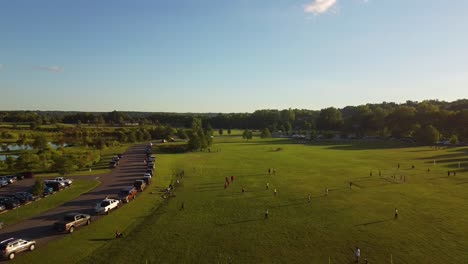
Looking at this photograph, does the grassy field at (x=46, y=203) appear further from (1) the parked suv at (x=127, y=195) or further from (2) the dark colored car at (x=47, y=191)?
(1) the parked suv at (x=127, y=195)

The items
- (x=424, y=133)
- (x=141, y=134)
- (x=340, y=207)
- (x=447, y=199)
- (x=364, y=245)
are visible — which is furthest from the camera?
(x=141, y=134)

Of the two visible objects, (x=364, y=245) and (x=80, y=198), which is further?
(x=80, y=198)

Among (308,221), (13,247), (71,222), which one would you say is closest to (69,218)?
Answer: (71,222)

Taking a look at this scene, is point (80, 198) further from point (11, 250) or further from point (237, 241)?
point (237, 241)

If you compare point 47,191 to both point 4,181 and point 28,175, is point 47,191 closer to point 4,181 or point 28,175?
point 4,181

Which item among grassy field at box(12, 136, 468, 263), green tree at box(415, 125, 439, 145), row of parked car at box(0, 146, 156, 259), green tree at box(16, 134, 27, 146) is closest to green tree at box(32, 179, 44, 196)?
row of parked car at box(0, 146, 156, 259)

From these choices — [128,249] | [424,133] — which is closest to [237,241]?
[128,249]
